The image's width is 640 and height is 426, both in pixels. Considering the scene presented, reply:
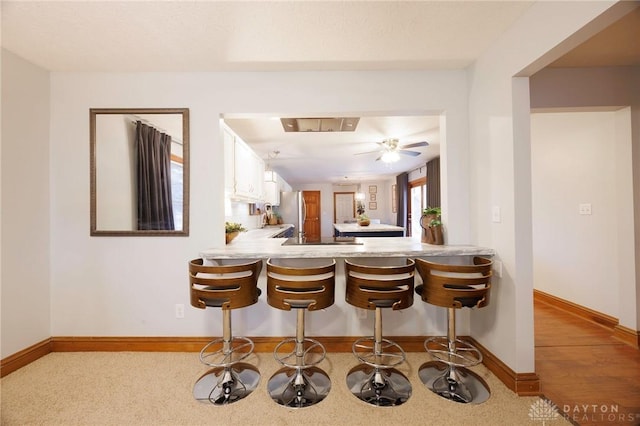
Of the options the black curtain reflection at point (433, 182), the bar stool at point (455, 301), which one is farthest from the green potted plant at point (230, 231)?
the black curtain reflection at point (433, 182)

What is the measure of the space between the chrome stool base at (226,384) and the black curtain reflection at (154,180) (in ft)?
4.17

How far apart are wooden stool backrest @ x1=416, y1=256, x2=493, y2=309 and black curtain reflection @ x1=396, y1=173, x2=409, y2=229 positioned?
650 centimetres

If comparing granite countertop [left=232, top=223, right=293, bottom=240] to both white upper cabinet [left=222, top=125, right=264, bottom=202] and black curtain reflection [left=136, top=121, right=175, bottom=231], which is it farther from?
black curtain reflection [left=136, top=121, right=175, bottom=231]

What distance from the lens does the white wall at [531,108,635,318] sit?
7.97 ft

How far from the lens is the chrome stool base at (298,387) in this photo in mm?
1684

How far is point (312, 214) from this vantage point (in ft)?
33.1

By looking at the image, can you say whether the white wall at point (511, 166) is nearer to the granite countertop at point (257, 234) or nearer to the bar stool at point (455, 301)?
the bar stool at point (455, 301)

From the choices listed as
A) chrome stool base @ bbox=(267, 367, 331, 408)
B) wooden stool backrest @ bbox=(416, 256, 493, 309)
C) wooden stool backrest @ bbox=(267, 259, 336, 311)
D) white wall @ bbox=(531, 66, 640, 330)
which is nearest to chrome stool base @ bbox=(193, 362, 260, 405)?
chrome stool base @ bbox=(267, 367, 331, 408)

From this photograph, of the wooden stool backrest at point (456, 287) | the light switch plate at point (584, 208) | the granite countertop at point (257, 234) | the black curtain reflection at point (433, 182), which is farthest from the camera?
the black curtain reflection at point (433, 182)

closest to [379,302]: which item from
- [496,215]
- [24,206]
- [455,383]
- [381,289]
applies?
[381,289]

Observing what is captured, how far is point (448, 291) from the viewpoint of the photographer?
5.51 feet

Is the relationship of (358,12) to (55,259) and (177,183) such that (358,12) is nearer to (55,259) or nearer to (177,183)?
(177,183)

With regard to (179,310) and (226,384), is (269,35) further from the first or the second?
(226,384)

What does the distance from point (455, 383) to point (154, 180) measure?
2.92 m
